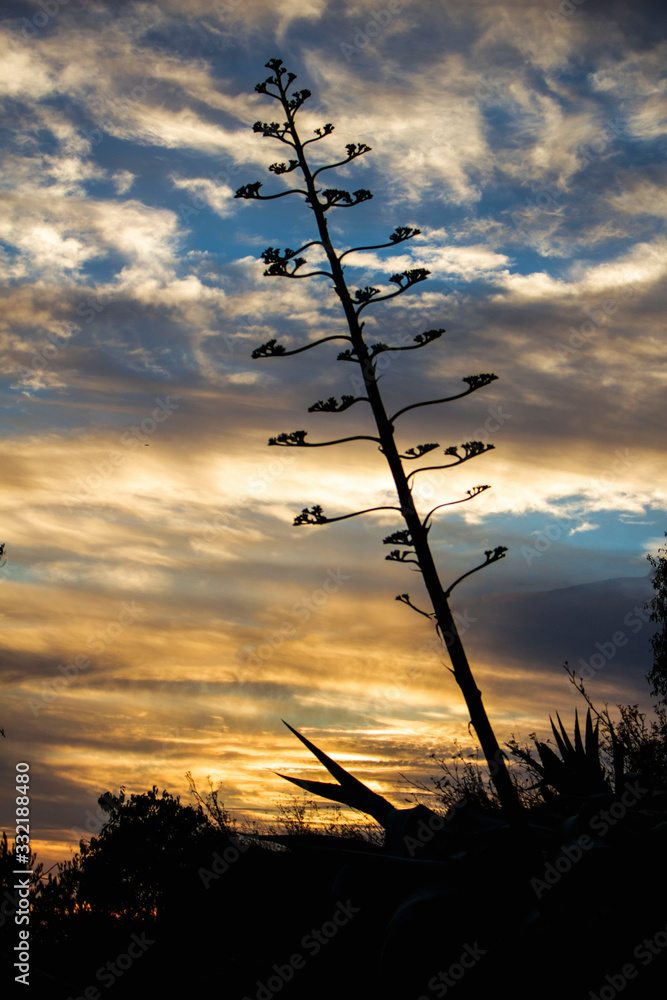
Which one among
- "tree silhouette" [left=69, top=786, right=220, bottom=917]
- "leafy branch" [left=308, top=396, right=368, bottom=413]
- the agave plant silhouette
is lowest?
"tree silhouette" [left=69, top=786, right=220, bottom=917]

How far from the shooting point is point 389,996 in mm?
4012

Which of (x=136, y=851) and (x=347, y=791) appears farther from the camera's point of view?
(x=136, y=851)

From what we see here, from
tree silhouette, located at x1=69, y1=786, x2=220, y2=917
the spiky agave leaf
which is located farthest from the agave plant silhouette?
tree silhouette, located at x1=69, y1=786, x2=220, y2=917

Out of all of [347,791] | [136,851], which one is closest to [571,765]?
[347,791]

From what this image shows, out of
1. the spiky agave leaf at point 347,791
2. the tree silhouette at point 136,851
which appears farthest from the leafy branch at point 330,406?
the tree silhouette at point 136,851

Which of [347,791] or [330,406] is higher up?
[330,406]

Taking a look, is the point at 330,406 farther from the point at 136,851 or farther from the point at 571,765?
the point at 136,851

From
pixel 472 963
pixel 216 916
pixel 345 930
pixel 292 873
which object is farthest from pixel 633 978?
pixel 216 916

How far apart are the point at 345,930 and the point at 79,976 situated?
258cm

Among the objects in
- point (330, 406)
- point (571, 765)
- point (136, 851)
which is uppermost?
point (330, 406)

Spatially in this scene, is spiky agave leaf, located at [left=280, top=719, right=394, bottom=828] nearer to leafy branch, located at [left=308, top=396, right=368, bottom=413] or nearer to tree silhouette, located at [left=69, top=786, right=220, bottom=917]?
leafy branch, located at [left=308, top=396, right=368, bottom=413]

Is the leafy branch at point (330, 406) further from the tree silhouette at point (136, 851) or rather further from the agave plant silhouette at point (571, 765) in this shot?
the tree silhouette at point (136, 851)

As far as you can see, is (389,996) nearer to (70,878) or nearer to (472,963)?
(472,963)

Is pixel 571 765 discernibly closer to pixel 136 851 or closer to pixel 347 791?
pixel 347 791
